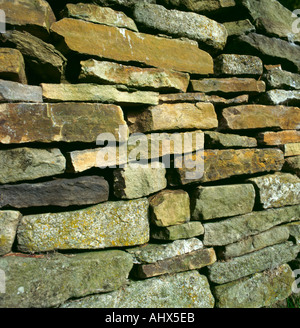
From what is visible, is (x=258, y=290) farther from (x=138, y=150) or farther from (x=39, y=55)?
(x=39, y=55)

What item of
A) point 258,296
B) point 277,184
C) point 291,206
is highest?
point 277,184

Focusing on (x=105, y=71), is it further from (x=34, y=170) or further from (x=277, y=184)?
(x=277, y=184)

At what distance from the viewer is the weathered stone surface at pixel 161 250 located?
6.00ft

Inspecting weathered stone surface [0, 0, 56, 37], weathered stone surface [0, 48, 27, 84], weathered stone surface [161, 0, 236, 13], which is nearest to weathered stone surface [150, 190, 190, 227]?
weathered stone surface [0, 48, 27, 84]

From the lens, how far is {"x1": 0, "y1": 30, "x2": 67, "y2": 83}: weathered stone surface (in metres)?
1.49

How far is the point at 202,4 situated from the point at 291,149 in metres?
1.37

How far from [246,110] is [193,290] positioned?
4.52 feet

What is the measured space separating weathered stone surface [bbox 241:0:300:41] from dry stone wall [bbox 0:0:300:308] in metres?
0.01

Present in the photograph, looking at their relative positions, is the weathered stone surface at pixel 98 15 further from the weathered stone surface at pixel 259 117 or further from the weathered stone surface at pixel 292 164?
the weathered stone surface at pixel 292 164

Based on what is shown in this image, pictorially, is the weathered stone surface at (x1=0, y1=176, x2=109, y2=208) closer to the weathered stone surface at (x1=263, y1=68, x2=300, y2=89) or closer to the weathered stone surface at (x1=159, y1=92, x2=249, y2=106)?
the weathered stone surface at (x1=159, y1=92, x2=249, y2=106)

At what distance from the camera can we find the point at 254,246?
7.32 feet

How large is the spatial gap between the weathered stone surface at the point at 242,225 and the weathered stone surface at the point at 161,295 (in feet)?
0.94

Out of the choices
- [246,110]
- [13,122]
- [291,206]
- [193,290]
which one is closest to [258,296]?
[193,290]

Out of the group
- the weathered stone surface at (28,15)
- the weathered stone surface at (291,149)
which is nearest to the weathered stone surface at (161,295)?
the weathered stone surface at (291,149)
